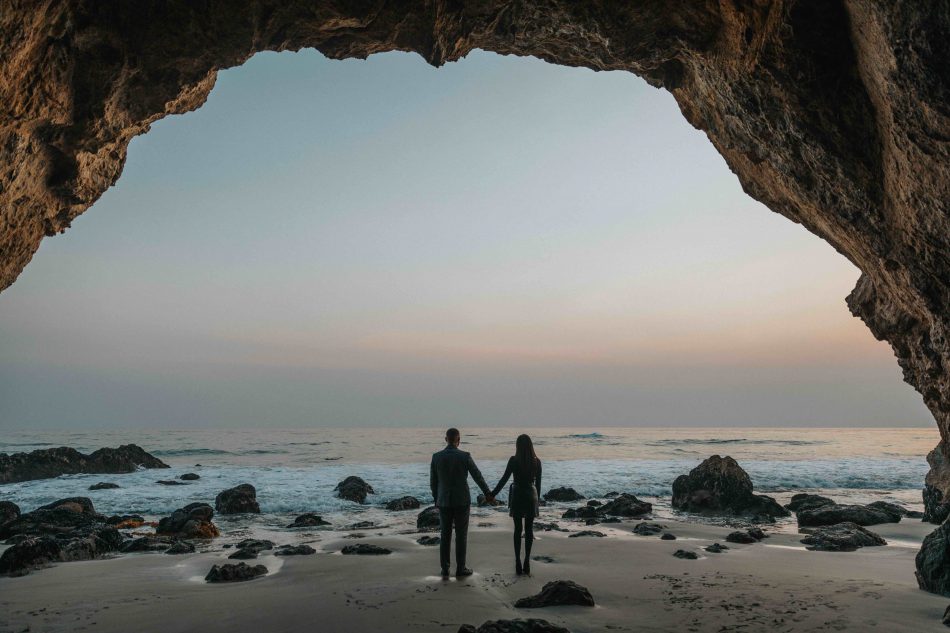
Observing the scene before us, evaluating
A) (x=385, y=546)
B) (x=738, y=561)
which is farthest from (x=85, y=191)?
(x=738, y=561)

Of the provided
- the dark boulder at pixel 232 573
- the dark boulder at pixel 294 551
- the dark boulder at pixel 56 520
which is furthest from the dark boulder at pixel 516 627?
the dark boulder at pixel 56 520

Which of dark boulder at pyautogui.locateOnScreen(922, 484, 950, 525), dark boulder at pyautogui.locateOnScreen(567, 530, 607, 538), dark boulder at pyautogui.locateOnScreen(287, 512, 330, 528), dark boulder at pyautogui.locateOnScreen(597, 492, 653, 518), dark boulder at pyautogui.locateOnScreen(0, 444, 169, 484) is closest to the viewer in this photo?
dark boulder at pyautogui.locateOnScreen(567, 530, 607, 538)

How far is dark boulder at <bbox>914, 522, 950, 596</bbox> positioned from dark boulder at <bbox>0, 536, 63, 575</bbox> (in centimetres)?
1332

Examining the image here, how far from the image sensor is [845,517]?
Answer: 14.3 metres

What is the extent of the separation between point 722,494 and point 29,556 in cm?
1726

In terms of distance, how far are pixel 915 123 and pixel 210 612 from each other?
8807 millimetres

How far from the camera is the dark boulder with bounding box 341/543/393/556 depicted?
33.6ft

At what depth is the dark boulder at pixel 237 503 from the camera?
1727cm

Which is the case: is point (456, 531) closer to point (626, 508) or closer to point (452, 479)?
point (452, 479)

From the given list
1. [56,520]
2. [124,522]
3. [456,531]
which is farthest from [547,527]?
[56,520]

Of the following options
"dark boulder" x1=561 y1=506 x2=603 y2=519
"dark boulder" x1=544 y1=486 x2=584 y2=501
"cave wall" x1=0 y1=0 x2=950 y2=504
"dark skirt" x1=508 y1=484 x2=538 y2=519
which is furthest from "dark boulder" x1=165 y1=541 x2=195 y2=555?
"dark boulder" x1=544 y1=486 x2=584 y2=501

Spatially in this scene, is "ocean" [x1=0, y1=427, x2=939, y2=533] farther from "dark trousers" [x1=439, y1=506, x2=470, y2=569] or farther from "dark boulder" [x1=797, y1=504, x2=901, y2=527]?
"dark trousers" [x1=439, y1=506, x2=470, y2=569]

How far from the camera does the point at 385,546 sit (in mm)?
11070

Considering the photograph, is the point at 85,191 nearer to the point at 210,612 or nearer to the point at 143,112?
the point at 143,112
